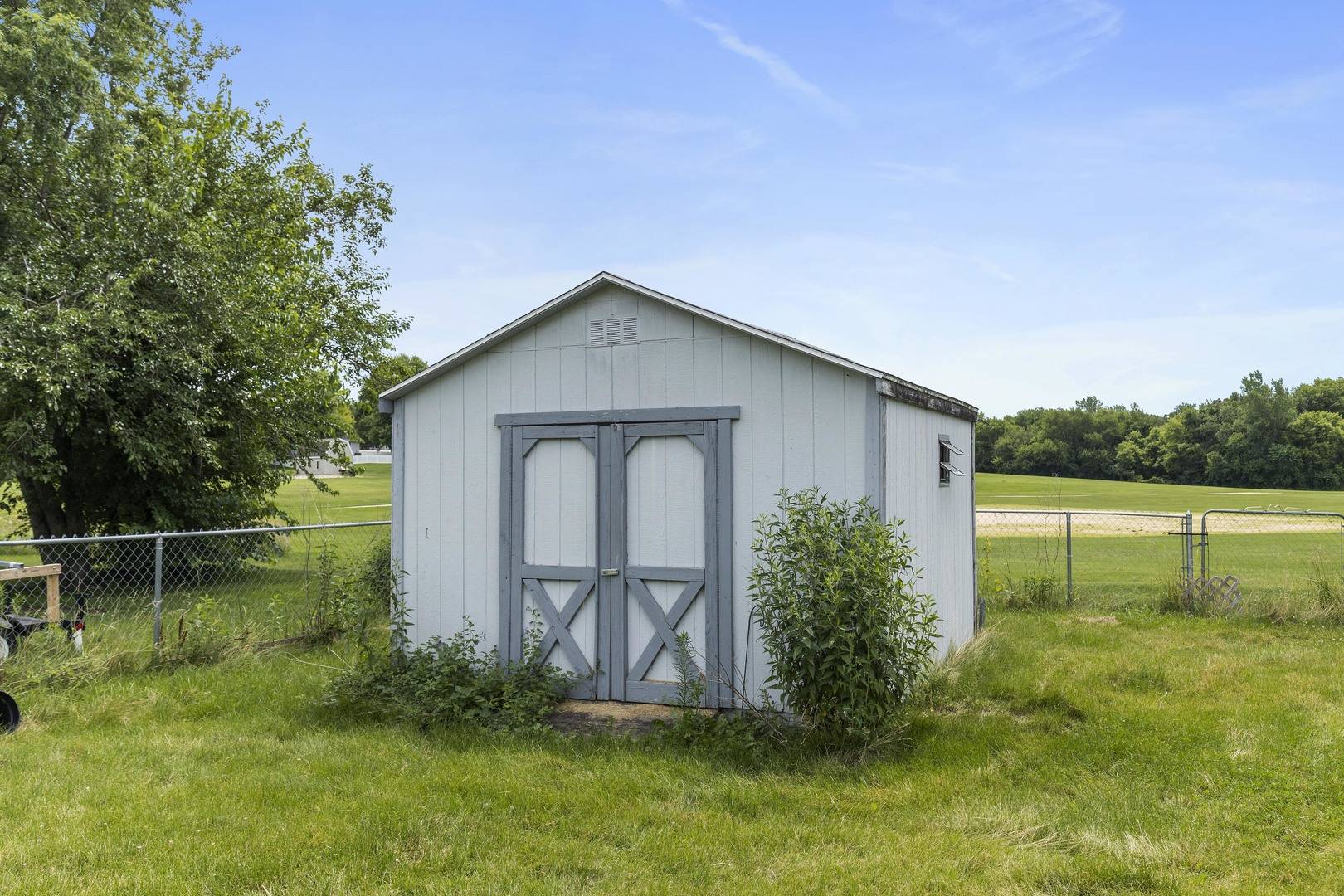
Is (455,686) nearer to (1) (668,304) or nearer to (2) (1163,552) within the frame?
(1) (668,304)

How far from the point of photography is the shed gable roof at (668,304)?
235 inches

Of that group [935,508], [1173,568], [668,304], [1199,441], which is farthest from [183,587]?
[1199,441]

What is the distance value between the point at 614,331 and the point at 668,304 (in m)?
0.50

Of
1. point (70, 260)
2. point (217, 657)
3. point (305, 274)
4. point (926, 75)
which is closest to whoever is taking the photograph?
point (217, 657)

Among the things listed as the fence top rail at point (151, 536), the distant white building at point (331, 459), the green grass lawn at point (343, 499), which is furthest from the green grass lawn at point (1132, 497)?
the fence top rail at point (151, 536)

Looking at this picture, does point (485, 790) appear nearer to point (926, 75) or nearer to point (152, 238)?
point (926, 75)

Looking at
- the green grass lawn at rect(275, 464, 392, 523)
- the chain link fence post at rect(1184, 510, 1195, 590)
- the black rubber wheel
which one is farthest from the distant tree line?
the black rubber wheel

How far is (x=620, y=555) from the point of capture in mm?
6539

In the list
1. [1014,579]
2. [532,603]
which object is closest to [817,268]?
[1014,579]

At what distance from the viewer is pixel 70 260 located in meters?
12.1

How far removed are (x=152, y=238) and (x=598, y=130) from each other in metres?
6.40

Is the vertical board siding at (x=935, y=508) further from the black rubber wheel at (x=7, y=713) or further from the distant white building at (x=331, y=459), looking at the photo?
the distant white building at (x=331, y=459)

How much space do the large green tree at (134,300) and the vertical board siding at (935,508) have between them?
381 inches

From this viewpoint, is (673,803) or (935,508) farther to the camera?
(935,508)
